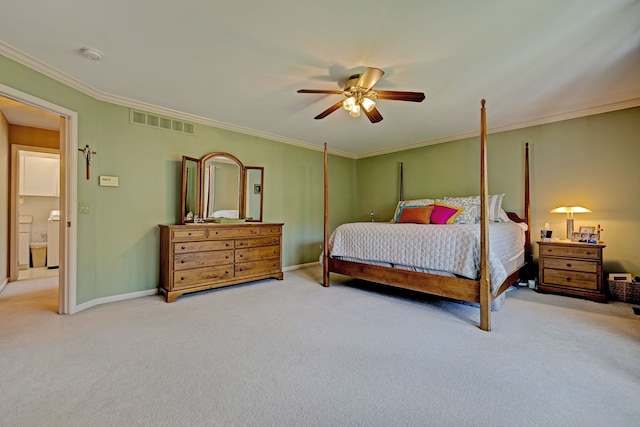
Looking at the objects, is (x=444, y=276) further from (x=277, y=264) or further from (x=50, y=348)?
(x=50, y=348)

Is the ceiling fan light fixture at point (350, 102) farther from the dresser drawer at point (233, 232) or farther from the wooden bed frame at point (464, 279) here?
the dresser drawer at point (233, 232)

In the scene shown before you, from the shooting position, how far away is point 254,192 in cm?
461

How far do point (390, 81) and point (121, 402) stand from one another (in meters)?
3.29

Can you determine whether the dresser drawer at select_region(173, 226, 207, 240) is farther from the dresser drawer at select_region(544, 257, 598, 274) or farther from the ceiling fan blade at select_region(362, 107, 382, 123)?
the dresser drawer at select_region(544, 257, 598, 274)

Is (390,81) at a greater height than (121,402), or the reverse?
(390,81)

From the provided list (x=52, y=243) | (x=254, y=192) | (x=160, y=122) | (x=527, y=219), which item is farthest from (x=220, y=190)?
(x=527, y=219)

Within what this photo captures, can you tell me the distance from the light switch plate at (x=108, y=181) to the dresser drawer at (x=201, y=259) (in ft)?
3.76

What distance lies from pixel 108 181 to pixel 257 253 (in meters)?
2.02

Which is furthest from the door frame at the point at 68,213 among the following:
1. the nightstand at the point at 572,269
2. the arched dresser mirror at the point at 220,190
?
the nightstand at the point at 572,269

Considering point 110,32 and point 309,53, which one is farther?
point 309,53

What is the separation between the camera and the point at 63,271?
2.89 metres

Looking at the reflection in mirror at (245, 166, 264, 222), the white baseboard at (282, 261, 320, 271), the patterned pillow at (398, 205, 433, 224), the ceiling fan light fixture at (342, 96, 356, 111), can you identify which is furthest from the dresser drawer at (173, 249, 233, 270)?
the patterned pillow at (398, 205, 433, 224)

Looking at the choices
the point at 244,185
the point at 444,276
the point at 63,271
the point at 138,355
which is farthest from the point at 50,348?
the point at 444,276

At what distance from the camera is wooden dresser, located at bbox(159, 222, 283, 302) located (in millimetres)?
3318
